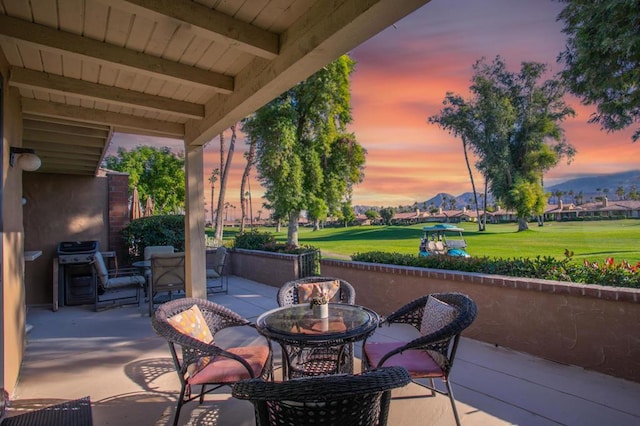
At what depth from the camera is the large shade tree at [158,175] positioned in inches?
1078

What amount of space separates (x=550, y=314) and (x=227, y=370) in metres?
2.90

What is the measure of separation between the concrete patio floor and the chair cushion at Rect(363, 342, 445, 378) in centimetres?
37

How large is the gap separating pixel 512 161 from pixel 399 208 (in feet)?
46.5

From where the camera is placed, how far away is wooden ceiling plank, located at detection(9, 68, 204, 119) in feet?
9.87

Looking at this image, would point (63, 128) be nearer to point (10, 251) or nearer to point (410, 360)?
point (10, 251)

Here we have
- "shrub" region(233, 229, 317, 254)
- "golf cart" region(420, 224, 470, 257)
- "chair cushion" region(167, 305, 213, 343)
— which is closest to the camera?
"chair cushion" region(167, 305, 213, 343)

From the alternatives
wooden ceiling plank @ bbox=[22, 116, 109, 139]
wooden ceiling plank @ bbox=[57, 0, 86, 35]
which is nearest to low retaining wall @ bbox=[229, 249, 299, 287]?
wooden ceiling plank @ bbox=[22, 116, 109, 139]

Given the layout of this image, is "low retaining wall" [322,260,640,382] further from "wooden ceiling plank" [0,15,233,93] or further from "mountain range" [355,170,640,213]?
"mountain range" [355,170,640,213]

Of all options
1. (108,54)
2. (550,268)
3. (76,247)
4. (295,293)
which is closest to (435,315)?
(295,293)

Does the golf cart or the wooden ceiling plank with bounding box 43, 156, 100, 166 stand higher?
the wooden ceiling plank with bounding box 43, 156, 100, 166

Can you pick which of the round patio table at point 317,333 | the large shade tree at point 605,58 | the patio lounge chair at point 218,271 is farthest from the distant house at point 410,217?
the round patio table at point 317,333

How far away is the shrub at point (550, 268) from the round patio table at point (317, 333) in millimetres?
1912

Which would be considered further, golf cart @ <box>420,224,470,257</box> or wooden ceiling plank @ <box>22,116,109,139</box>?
golf cart @ <box>420,224,470,257</box>

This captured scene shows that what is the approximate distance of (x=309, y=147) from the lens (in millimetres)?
12086
